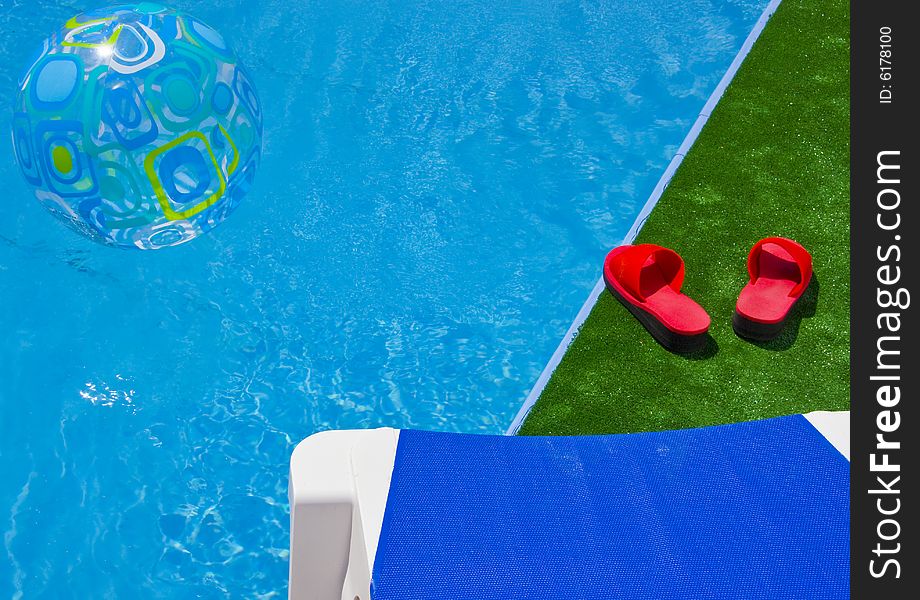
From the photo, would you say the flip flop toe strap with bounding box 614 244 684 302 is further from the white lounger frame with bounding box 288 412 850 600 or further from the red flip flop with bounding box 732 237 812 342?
the white lounger frame with bounding box 288 412 850 600

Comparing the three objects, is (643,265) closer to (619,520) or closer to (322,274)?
(322,274)

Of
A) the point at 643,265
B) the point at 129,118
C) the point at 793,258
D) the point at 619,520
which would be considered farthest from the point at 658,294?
the point at 129,118

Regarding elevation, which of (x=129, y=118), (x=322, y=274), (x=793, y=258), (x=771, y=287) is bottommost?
(x=322, y=274)

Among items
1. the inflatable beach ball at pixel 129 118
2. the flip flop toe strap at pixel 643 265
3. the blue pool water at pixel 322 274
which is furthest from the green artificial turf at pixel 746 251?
the inflatable beach ball at pixel 129 118

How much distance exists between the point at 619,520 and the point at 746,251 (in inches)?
141

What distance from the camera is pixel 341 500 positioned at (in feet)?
9.93

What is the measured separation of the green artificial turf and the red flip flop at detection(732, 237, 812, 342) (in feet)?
0.33

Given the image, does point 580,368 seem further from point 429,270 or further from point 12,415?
point 12,415

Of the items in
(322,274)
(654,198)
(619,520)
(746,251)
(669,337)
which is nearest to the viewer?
(619,520)

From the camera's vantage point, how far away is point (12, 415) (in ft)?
18.4
